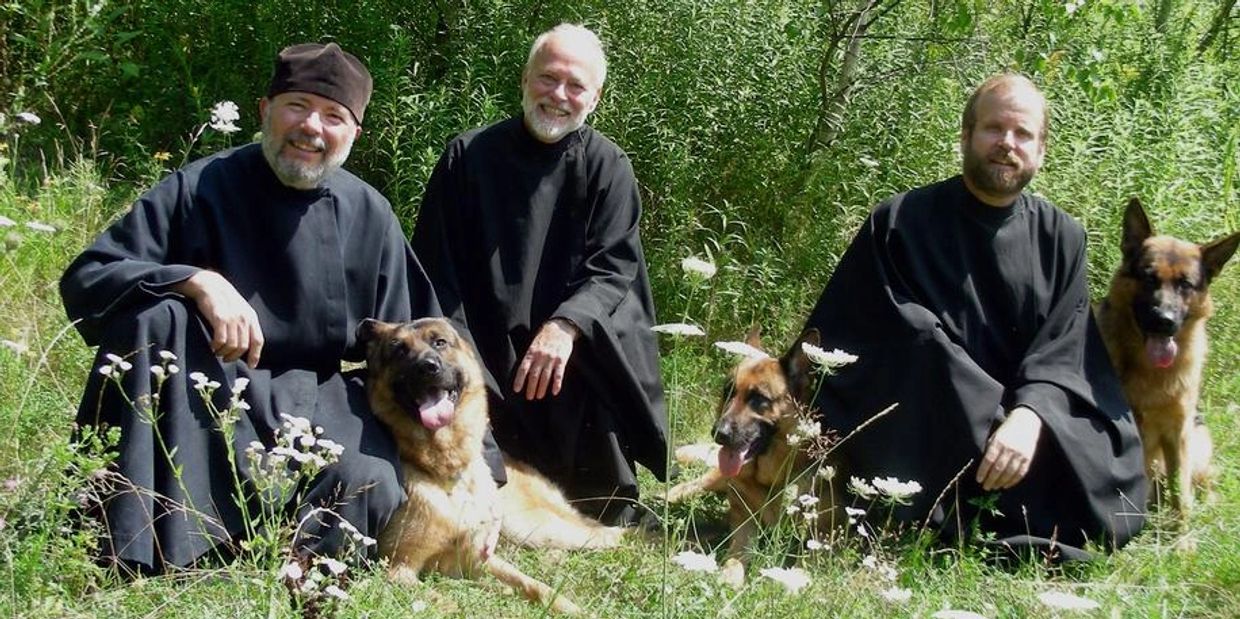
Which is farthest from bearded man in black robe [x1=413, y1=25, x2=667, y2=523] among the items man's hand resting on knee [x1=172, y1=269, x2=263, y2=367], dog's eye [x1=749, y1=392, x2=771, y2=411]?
man's hand resting on knee [x1=172, y1=269, x2=263, y2=367]

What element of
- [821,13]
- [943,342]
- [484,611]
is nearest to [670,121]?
[821,13]

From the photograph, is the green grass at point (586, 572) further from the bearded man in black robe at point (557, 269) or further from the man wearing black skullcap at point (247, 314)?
the bearded man in black robe at point (557, 269)

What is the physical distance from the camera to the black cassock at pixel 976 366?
4.87 metres

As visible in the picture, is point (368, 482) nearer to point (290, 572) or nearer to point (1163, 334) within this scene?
point (290, 572)

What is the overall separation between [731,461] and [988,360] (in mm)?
1131

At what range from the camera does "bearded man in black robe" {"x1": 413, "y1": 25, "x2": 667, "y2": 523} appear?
5.34 metres

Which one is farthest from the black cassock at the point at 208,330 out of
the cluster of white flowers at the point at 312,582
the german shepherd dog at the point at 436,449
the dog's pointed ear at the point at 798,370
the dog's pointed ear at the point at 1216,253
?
the dog's pointed ear at the point at 1216,253

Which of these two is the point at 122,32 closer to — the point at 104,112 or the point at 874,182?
the point at 104,112

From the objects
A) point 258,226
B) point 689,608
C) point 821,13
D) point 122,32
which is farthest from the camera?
point 122,32

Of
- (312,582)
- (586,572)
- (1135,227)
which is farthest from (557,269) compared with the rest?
(312,582)

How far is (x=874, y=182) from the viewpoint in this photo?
7551 millimetres

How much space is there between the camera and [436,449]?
453cm

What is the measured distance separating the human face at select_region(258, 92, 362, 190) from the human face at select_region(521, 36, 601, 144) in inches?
42.4

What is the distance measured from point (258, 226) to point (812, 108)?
4218 mm
